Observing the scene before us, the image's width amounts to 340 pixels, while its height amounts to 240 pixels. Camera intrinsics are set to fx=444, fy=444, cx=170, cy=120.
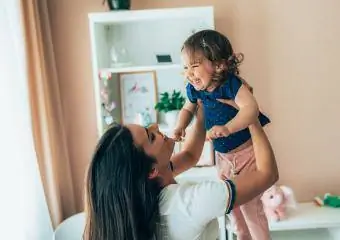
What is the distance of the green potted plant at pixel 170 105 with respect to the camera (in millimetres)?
2447

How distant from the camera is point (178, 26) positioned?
2607 millimetres

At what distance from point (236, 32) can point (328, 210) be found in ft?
3.73

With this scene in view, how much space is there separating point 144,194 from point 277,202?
135 centimetres

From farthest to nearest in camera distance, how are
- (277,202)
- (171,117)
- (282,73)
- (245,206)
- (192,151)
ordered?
1. (282,73)
2. (171,117)
3. (277,202)
4. (245,206)
5. (192,151)

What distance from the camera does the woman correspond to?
1143 millimetres

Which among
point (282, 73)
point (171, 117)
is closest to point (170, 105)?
point (171, 117)

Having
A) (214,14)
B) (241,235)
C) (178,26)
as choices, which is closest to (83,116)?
(178,26)

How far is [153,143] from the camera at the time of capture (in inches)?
47.8

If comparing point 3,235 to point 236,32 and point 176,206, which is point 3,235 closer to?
point 176,206

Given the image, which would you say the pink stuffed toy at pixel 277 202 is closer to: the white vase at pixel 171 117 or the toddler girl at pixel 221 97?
the white vase at pixel 171 117

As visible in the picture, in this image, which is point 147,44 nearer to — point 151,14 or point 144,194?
point 151,14

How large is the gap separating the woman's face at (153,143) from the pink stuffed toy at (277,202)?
48.6 inches

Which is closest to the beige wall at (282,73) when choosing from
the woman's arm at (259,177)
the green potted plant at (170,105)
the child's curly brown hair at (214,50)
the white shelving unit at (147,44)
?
the white shelving unit at (147,44)

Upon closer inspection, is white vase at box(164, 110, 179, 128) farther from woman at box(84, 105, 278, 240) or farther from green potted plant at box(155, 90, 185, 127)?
woman at box(84, 105, 278, 240)
